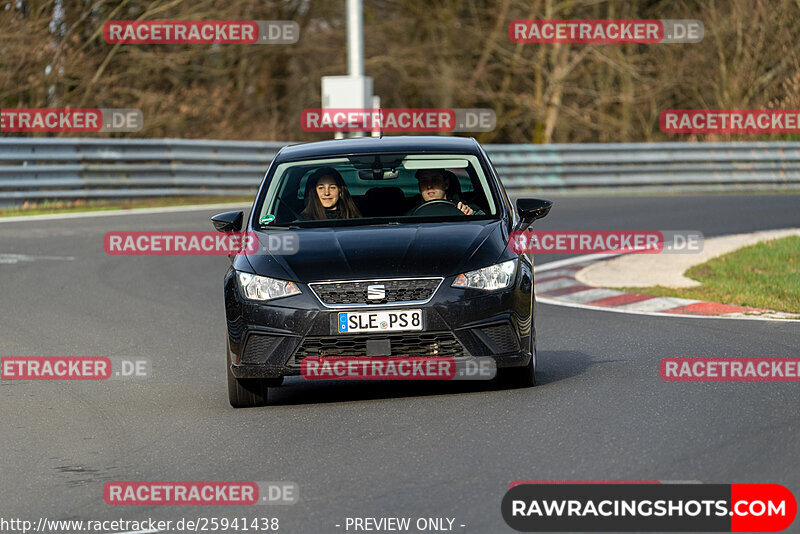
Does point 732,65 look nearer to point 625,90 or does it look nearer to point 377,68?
point 625,90

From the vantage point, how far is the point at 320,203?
9086 millimetres

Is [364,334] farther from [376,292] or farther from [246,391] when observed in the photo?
[246,391]

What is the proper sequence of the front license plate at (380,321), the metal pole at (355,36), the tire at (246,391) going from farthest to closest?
the metal pole at (355,36)
the tire at (246,391)
the front license plate at (380,321)

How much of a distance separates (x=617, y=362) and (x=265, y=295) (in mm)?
2732

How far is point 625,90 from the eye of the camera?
3844 cm

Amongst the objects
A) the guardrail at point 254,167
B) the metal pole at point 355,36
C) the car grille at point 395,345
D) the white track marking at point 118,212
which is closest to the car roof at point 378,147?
the car grille at point 395,345

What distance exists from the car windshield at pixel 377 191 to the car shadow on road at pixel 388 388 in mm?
1024

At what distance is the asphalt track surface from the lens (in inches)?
239

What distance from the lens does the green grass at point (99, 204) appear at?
22.4m

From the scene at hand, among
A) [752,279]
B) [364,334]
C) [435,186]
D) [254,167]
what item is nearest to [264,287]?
[364,334]

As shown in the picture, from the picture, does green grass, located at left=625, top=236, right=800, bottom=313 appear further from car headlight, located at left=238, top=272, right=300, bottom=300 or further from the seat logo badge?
car headlight, located at left=238, top=272, right=300, bottom=300

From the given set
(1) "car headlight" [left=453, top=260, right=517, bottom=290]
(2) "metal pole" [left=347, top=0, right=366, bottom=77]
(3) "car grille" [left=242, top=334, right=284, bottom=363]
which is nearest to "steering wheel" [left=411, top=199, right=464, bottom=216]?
(1) "car headlight" [left=453, top=260, right=517, bottom=290]

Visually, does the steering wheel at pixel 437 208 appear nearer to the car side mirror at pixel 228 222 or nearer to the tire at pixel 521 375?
the tire at pixel 521 375

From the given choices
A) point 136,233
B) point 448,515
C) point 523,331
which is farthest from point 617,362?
point 136,233
